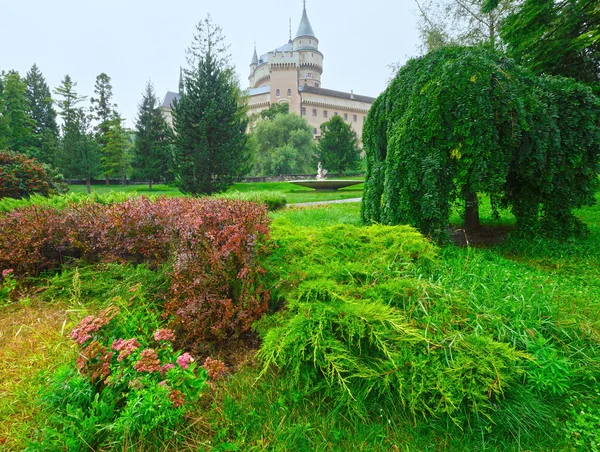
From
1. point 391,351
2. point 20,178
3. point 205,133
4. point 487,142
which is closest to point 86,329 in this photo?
point 391,351

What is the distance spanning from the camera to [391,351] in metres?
1.61

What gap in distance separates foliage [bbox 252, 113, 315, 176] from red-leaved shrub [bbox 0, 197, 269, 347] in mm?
28679

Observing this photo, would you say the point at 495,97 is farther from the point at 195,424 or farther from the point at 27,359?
the point at 27,359

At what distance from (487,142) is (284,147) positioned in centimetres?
2997

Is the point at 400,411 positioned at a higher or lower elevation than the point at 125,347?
lower

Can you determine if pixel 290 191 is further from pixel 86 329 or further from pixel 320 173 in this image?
pixel 86 329

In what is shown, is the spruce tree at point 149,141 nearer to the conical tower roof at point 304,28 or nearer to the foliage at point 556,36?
the foliage at point 556,36

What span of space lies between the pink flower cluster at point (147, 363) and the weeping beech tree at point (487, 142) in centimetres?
304

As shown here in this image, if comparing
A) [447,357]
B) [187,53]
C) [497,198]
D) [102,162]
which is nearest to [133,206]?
[447,357]

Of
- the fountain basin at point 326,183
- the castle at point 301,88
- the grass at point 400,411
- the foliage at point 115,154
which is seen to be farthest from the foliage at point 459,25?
the castle at point 301,88

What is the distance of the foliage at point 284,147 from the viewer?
105ft

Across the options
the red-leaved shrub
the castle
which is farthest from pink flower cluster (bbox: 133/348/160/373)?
the castle

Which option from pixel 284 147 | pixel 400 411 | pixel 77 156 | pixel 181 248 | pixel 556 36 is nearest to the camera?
pixel 400 411

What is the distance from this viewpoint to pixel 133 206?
3.38 metres
